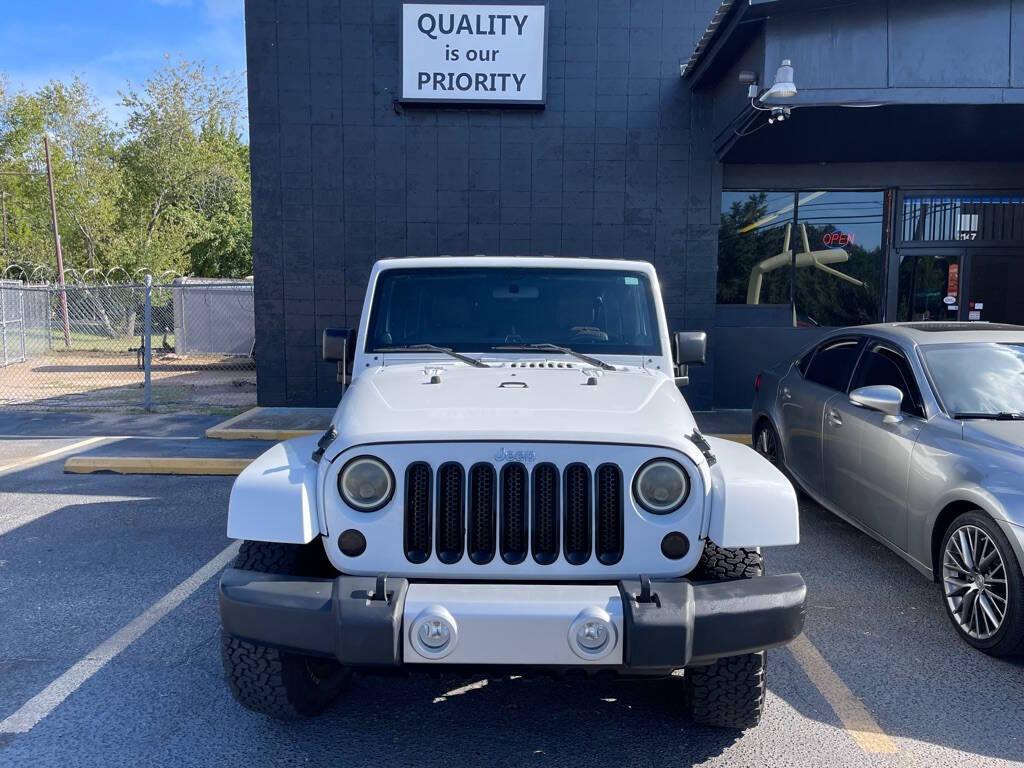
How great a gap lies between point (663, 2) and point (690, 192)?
2.43 m

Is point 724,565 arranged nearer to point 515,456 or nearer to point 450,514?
point 515,456

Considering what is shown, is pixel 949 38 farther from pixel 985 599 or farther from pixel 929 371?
pixel 985 599

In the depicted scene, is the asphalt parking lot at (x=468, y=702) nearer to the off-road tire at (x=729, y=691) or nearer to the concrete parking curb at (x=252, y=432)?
the off-road tire at (x=729, y=691)

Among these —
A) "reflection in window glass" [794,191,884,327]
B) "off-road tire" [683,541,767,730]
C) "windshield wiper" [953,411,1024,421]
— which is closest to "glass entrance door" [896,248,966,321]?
"reflection in window glass" [794,191,884,327]

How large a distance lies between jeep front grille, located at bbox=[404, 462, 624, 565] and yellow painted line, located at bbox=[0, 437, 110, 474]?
6.90 m

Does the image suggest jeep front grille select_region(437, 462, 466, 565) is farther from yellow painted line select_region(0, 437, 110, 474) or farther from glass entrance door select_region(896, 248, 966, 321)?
glass entrance door select_region(896, 248, 966, 321)

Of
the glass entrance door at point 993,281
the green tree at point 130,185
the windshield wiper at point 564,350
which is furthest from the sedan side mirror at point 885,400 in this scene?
the green tree at point 130,185

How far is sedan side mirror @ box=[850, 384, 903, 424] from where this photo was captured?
492cm

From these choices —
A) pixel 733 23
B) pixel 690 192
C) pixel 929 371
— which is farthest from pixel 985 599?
pixel 690 192

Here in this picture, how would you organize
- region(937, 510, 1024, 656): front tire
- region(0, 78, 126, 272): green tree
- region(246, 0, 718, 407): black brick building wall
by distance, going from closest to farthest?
region(937, 510, 1024, 656): front tire
region(246, 0, 718, 407): black brick building wall
region(0, 78, 126, 272): green tree

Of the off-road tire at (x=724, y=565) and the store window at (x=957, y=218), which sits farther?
the store window at (x=957, y=218)

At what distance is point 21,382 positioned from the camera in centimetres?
1581

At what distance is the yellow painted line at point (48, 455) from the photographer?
8.46 metres

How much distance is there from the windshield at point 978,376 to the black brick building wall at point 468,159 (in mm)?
5980
